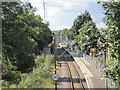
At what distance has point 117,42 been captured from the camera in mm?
4777

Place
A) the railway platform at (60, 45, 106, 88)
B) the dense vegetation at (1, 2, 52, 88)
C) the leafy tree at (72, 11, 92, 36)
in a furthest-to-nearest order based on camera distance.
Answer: the leafy tree at (72, 11, 92, 36) < the railway platform at (60, 45, 106, 88) < the dense vegetation at (1, 2, 52, 88)

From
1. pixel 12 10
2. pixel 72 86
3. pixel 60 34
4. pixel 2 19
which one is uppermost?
pixel 60 34

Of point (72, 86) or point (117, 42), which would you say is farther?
point (72, 86)

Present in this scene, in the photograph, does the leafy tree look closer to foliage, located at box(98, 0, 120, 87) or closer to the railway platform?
the railway platform

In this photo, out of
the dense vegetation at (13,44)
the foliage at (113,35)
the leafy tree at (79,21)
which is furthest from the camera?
the leafy tree at (79,21)

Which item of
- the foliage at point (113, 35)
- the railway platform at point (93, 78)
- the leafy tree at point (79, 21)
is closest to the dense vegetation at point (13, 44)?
the railway platform at point (93, 78)

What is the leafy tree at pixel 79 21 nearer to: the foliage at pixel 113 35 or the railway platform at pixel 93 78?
the railway platform at pixel 93 78

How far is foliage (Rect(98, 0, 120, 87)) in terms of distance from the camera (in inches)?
190

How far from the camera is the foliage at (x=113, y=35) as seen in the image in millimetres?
4816

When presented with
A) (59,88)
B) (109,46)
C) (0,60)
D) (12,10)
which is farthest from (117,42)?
(59,88)

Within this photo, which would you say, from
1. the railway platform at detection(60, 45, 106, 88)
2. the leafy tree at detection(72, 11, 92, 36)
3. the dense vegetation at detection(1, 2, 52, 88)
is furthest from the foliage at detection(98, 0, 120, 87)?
the leafy tree at detection(72, 11, 92, 36)

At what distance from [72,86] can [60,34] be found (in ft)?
334

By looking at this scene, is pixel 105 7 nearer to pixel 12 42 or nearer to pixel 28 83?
pixel 12 42

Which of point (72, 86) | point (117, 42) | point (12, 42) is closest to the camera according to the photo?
point (117, 42)
